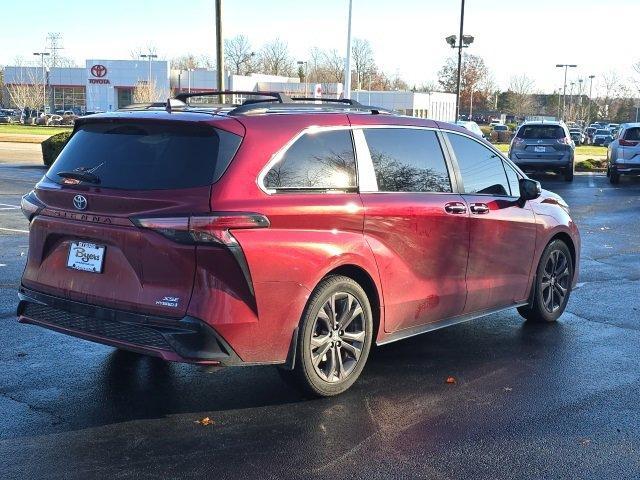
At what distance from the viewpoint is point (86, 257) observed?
4715 millimetres

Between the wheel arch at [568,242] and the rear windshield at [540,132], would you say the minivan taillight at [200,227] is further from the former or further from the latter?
the rear windshield at [540,132]

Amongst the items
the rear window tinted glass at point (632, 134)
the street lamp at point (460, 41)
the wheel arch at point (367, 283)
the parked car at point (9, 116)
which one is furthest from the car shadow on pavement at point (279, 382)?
the parked car at point (9, 116)

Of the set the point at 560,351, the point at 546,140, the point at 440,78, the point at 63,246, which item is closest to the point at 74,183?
the point at 63,246

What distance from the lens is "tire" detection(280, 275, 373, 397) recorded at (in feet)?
15.8

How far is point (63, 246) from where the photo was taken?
4848 millimetres

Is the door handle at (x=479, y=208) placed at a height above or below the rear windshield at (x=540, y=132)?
above

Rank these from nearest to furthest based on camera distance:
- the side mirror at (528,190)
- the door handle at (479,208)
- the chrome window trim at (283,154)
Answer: the chrome window trim at (283,154) → the door handle at (479,208) → the side mirror at (528,190)

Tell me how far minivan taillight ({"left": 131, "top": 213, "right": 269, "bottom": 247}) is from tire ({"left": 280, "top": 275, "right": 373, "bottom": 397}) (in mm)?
739

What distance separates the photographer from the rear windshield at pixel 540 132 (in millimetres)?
23109

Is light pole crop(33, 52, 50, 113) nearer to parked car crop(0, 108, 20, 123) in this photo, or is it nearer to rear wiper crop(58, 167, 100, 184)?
parked car crop(0, 108, 20, 123)

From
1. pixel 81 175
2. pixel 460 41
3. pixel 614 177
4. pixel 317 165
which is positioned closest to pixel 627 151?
pixel 614 177

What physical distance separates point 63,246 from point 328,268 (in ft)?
5.33

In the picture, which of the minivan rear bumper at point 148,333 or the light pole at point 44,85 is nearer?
the minivan rear bumper at point 148,333

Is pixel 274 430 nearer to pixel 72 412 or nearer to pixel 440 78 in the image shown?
pixel 72 412
